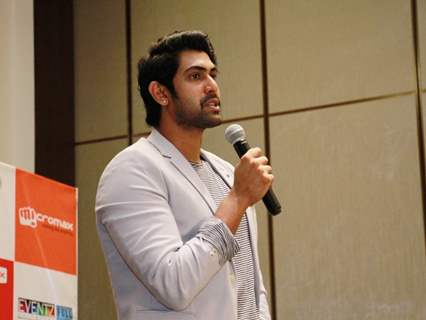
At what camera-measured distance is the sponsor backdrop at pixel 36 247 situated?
3.06 meters

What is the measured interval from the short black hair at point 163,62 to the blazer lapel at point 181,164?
146 millimetres

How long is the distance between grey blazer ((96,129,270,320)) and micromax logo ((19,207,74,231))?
116 centimetres

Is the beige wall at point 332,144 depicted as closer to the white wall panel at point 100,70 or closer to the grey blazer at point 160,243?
the white wall panel at point 100,70

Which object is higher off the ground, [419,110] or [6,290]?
[419,110]

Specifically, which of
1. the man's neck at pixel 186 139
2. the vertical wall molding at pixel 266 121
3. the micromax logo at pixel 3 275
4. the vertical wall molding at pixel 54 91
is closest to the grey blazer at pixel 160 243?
the man's neck at pixel 186 139

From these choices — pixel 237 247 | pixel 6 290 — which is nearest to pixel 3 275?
pixel 6 290

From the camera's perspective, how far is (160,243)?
6.22ft

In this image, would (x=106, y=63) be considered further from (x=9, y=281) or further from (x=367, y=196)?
(x=9, y=281)

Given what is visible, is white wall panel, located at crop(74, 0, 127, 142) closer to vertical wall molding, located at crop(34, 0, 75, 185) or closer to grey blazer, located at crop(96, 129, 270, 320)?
vertical wall molding, located at crop(34, 0, 75, 185)

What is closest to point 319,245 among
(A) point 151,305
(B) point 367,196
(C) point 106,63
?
(B) point 367,196

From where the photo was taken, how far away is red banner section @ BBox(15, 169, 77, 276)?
10.4 feet

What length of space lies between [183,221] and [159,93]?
0.47 meters

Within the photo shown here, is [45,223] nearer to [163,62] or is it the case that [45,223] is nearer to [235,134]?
[163,62]

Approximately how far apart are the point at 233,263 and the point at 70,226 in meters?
1.58
